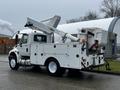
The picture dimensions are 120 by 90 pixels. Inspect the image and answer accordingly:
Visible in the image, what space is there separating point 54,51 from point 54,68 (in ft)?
2.88

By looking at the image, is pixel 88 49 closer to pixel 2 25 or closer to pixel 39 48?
pixel 39 48

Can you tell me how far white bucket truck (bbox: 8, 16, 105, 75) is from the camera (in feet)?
45.0

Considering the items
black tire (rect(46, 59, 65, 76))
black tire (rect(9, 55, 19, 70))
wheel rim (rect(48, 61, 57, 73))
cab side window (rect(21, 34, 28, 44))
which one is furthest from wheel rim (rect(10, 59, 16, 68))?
wheel rim (rect(48, 61, 57, 73))

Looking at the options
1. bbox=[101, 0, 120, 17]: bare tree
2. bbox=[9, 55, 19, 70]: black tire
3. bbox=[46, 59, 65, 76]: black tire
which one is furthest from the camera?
bbox=[101, 0, 120, 17]: bare tree

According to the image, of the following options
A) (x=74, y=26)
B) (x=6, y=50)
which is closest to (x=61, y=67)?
(x=74, y=26)

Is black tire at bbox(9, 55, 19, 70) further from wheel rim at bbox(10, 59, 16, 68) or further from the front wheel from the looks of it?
the front wheel

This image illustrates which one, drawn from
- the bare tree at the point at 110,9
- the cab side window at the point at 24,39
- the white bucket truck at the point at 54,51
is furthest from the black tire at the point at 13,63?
the bare tree at the point at 110,9

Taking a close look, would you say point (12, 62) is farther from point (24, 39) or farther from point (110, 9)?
point (110, 9)

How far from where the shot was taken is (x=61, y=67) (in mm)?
14352

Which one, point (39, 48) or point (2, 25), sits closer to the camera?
point (39, 48)

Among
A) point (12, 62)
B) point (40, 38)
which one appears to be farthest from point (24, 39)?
point (12, 62)

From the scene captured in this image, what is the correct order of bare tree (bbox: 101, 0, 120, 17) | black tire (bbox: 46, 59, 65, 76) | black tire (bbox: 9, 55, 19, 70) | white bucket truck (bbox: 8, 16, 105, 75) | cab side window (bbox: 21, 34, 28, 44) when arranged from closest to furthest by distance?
white bucket truck (bbox: 8, 16, 105, 75), black tire (bbox: 46, 59, 65, 76), cab side window (bbox: 21, 34, 28, 44), black tire (bbox: 9, 55, 19, 70), bare tree (bbox: 101, 0, 120, 17)

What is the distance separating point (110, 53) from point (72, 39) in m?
14.2

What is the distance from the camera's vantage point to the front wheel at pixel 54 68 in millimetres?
14422
